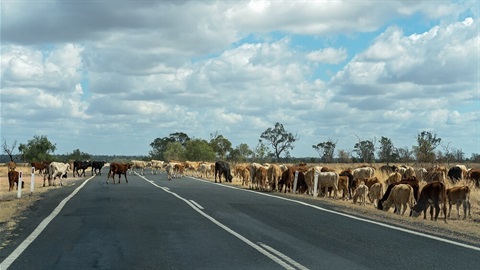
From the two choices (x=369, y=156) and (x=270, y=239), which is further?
(x=369, y=156)

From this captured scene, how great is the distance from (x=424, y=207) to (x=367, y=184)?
8617 mm

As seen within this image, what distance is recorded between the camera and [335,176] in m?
30.4

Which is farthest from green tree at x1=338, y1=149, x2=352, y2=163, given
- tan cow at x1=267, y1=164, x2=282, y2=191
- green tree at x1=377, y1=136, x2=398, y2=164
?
tan cow at x1=267, y1=164, x2=282, y2=191

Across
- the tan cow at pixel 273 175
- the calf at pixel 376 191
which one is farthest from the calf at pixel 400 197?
the tan cow at pixel 273 175

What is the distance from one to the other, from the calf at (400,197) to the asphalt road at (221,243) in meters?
6.30

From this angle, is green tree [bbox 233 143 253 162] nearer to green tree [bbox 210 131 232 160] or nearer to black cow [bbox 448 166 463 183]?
green tree [bbox 210 131 232 160]

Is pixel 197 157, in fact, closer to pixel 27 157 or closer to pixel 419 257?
pixel 27 157

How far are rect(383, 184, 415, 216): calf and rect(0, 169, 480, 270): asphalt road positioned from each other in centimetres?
630

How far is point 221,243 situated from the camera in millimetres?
11969

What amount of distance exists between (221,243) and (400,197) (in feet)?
44.9

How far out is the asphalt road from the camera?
9.85m

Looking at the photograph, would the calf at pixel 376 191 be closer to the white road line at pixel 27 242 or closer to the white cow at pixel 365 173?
the white cow at pixel 365 173

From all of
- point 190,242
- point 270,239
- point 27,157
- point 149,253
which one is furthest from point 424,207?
point 27,157

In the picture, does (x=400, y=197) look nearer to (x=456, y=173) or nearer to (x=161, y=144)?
(x=456, y=173)
